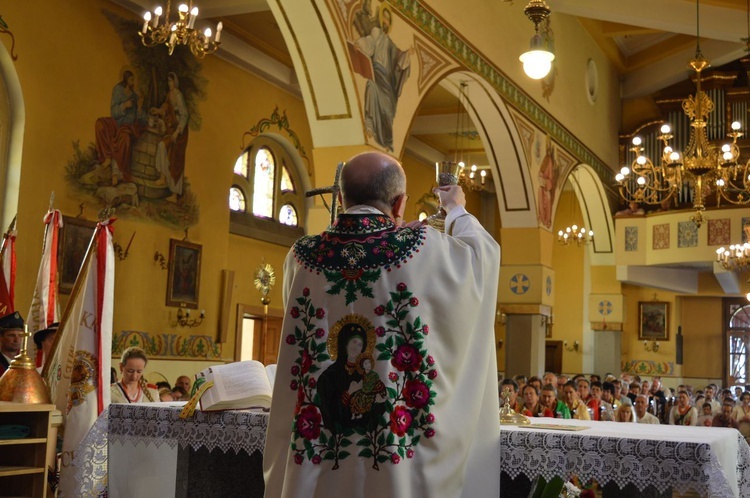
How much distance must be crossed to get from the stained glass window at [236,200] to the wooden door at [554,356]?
11.8m

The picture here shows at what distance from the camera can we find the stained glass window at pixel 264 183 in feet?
55.5

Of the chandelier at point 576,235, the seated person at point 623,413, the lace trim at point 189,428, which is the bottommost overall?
the seated person at point 623,413

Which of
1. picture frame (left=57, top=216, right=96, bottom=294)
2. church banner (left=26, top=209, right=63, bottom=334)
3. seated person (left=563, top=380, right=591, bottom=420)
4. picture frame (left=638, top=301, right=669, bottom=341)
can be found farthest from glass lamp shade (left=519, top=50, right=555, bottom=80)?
picture frame (left=638, top=301, right=669, bottom=341)

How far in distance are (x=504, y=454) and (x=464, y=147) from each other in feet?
65.4

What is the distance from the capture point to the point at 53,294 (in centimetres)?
809

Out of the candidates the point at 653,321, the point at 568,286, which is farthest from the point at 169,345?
the point at 653,321

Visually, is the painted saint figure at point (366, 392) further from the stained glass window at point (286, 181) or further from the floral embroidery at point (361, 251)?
the stained glass window at point (286, 181)

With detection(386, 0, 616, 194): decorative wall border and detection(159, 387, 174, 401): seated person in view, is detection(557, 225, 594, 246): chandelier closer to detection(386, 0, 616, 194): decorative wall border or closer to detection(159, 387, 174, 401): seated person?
detection(386, 0, 616, 194): decorative wall border

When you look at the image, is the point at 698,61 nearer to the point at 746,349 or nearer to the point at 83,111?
the point at 83,111

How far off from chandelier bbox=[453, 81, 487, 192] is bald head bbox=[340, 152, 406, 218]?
417 inches

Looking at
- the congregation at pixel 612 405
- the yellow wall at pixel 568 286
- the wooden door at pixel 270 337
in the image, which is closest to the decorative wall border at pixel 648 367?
the yellow wall at pixel 568 286

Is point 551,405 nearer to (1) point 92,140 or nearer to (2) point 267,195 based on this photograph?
(1) point 92,140

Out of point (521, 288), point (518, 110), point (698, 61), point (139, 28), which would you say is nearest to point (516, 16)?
point (518, 110)

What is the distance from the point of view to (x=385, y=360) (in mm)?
3051
